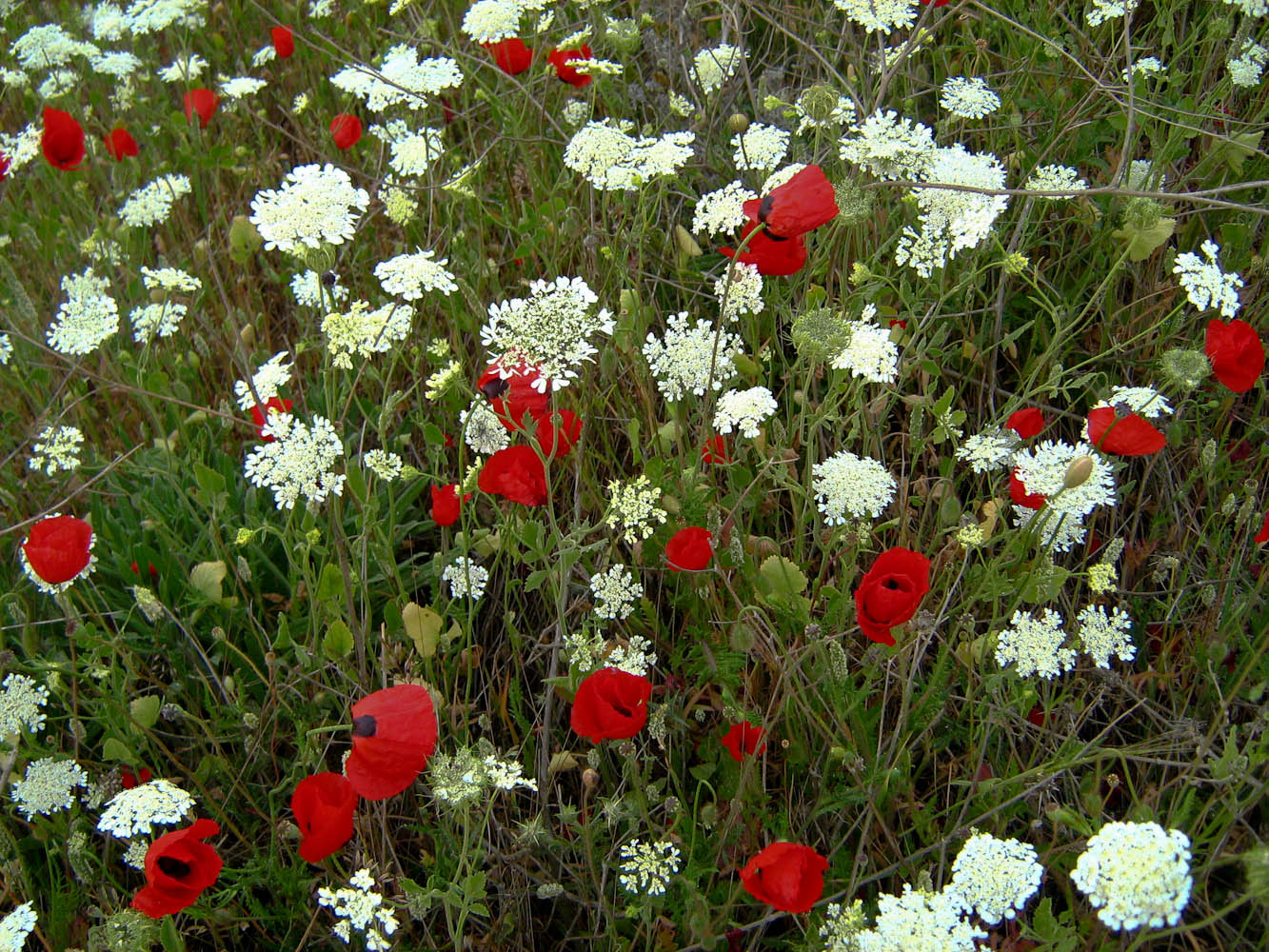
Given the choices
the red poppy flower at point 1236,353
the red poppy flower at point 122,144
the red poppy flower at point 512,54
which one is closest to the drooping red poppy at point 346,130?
the red poppy flower at point 512,54

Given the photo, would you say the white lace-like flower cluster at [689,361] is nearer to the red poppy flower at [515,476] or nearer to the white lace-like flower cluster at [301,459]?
the red poppy flower at [515,476]

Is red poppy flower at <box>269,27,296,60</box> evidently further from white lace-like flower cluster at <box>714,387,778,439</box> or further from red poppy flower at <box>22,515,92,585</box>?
white lace-like flower cluster at <box>714,387,778,439</box>

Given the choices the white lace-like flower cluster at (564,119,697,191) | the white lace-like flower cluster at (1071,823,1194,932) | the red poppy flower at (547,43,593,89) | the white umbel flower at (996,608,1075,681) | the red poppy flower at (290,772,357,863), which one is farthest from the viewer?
the red poppy flower at (547,43,593,89)

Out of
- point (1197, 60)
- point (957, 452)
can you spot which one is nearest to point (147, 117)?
point (957, 452)

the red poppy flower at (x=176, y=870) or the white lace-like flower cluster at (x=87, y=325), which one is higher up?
the white lace-like flower cluster at (x=87, y=325)

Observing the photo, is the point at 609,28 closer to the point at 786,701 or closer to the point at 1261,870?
the point at 786,701

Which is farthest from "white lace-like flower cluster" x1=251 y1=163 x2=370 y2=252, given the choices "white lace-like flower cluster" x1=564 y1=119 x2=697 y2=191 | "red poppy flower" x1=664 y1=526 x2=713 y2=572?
"red poppy flower" x1=664 y1=526 x2=713 y2=572

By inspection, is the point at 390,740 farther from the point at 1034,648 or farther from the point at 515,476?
the point at 1034,648

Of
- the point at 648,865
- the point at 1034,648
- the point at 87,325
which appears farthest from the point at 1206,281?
the point at 87,325
